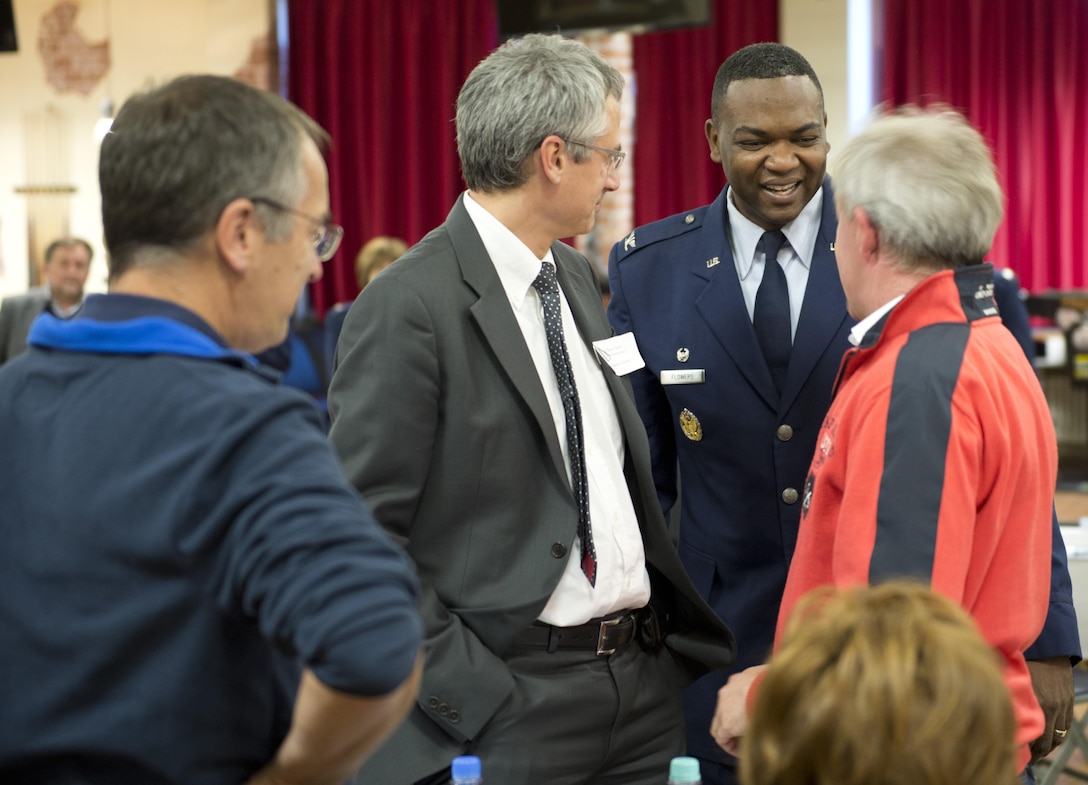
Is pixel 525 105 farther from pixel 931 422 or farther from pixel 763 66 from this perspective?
pixel 931 422

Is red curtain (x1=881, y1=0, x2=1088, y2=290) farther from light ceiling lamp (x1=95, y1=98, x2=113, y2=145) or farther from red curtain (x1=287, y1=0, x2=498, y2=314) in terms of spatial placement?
light ceiling lamp (x1=95, y1=98, x2=113, y2=145)

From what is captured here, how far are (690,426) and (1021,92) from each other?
6.80 m

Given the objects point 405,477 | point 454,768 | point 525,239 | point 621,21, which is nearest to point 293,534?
point 454,768

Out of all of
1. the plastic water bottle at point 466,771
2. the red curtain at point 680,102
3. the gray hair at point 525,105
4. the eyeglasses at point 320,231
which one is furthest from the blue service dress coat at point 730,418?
the red curtain at point 680,102

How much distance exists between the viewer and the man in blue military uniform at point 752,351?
7.36 ft

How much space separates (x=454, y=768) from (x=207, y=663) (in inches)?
19.9

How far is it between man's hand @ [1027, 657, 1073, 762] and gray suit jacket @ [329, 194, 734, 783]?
689 millimetres

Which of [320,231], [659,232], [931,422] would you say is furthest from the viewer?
[659,232]

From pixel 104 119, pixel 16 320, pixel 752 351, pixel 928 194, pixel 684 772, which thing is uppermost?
pixel 104 119

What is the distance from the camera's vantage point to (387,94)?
8156mm

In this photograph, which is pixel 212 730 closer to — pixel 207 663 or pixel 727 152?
pixel 207 663

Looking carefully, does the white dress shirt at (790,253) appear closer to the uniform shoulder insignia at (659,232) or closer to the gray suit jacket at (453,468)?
the uniform shoulder insignia at (659,232)

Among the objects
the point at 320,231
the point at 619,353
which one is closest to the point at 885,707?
the point at 320,231

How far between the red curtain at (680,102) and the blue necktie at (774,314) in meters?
5.53
